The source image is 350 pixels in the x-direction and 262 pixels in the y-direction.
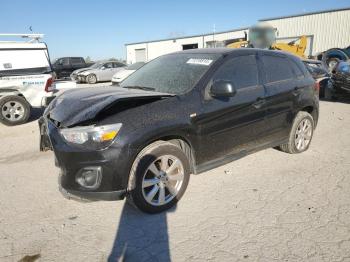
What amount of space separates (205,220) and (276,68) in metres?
2.69

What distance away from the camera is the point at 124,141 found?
10.5 feet

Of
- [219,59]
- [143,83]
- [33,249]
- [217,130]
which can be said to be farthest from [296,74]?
[33,249]

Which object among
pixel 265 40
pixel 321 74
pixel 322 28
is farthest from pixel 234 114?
pixel 322 28

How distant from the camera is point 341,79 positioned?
1028 cm

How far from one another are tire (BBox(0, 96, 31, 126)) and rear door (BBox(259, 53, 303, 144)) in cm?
601

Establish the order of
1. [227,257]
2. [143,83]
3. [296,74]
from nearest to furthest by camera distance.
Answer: [227,257] < [143,83] < [296,74]

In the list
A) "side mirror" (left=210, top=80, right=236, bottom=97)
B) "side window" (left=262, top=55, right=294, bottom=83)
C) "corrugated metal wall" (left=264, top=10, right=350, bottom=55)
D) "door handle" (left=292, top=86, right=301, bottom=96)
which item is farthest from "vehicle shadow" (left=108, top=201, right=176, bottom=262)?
"corrugated metal wall" (left=264, top=10, right=350, bottom=55)

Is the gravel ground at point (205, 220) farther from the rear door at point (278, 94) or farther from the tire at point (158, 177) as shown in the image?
the rear door at point (278, 94)

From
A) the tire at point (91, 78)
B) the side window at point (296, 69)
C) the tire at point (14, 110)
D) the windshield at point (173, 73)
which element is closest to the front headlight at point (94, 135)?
the windshield at point (173, 73)

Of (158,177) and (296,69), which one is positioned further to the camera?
(296,69)

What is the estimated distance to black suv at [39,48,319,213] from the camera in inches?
127

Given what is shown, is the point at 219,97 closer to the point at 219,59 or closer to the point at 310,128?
the point at 219,59

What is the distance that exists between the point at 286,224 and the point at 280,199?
1.93 ft

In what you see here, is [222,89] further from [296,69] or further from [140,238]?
[296,69]
